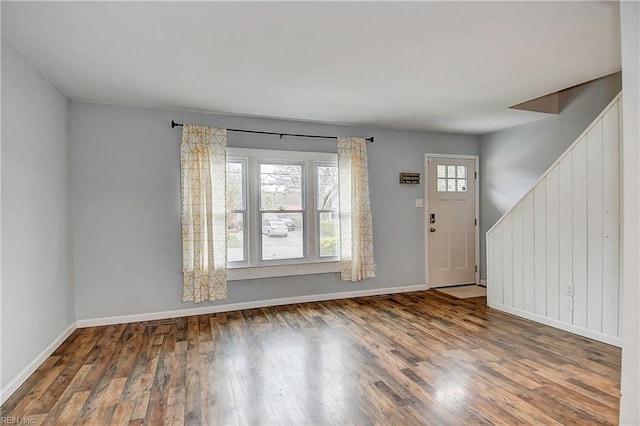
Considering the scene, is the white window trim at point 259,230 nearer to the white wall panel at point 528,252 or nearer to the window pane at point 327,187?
the window pane at point 327,187

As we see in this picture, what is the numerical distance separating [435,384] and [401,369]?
0.98ft

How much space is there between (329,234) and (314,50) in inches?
105

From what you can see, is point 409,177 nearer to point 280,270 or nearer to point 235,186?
point 280,270

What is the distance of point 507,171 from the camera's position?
17.3ft

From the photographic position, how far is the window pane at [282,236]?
4504 millimetres

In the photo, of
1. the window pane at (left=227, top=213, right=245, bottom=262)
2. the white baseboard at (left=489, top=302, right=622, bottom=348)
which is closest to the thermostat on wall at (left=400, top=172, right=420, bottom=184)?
the white baseboard at (left=489, top=302, right=622, bottom=348)

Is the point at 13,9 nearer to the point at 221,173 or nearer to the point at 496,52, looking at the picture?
the point at 221,173

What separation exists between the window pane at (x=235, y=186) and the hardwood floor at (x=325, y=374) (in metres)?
1.33

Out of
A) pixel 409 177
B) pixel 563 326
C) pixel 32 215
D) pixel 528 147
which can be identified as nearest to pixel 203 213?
pixel 32 215

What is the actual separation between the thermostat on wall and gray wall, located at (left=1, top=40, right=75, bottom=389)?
408 cm

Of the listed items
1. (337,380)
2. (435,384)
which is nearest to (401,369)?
(435,384)

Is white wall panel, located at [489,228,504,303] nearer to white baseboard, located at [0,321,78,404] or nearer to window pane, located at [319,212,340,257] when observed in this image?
window pane, located at [319,212,340,257]

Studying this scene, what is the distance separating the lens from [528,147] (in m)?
4.96

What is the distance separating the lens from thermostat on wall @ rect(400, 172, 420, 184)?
5203mm
